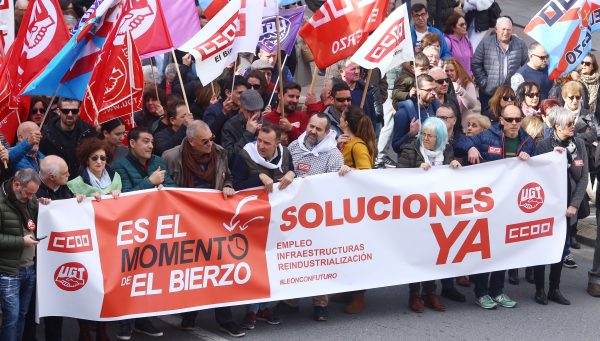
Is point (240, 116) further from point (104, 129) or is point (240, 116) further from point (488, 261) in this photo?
point (488, 261)

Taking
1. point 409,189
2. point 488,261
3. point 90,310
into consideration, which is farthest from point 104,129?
point 488,261

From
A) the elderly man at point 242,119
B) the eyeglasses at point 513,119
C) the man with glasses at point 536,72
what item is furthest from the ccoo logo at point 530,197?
the man with glasses at point 536,72

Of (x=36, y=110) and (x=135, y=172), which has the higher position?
(x=36, y=110)

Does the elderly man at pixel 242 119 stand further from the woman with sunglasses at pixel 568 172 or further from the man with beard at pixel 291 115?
the woman with sunglasses at pixel 568 172

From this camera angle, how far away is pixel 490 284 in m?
10.7

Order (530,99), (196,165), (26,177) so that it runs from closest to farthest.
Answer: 1. (26,177)
2. (196,165)
3. (530,99)

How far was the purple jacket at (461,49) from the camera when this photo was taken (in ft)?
52.0

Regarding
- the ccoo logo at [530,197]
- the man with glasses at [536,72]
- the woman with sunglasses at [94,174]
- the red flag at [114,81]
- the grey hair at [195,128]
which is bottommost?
the ccoo logo at [530,197]

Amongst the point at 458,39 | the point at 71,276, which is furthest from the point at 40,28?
the point at 458,39

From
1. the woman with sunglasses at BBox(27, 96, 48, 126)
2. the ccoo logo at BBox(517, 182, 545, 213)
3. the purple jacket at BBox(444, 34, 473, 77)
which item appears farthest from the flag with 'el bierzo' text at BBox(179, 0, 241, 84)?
the purple jacket at BBox(444, 34, 473, 77)

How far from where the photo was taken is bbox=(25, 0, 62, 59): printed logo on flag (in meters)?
10.3

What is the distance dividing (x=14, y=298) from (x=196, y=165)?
1.91 meters

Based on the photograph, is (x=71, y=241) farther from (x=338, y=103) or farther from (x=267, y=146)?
(x=338, y=103)

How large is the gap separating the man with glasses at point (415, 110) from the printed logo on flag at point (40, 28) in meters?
3.43
